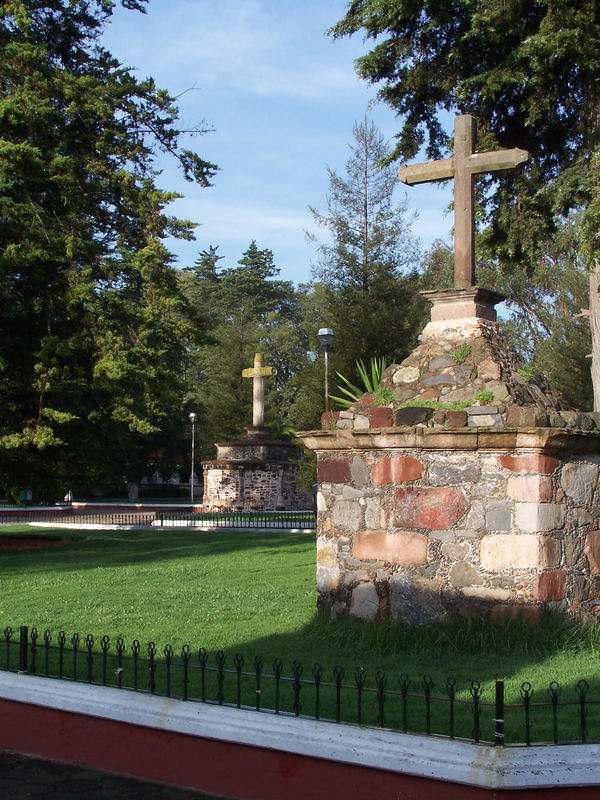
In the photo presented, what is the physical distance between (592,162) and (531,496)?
9.64 meters

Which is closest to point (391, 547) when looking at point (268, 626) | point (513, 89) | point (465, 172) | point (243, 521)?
point (268, 626)

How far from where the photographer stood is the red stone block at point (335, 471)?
7836 millimetres

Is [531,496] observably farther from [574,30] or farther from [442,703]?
[574,30]

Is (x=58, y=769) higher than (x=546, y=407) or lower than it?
lower

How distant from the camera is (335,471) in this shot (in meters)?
7.89

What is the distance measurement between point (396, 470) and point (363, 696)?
220 centimetres

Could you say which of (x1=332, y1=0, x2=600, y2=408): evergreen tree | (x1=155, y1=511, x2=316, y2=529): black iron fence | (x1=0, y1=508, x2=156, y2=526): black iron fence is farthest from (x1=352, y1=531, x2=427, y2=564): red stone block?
(x1=0, y1=508, x2=156, y2=526): black iron fence

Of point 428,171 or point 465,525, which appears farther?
point 428,171

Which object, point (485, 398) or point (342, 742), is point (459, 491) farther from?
point (342, 742)

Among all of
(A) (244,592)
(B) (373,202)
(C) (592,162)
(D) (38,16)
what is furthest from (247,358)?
(A) (244,592)

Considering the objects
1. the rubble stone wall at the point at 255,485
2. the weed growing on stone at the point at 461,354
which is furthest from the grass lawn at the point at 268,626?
the rubble stone wall at the point at 255,485

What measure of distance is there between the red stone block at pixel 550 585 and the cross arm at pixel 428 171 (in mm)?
3923

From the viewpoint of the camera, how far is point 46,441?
15820 mm

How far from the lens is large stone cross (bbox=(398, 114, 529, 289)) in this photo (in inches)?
322
